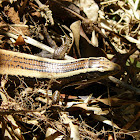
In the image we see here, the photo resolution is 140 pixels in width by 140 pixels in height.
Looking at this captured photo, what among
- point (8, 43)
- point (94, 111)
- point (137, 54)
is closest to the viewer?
point (94, 111)

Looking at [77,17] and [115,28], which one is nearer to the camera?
[77,17]

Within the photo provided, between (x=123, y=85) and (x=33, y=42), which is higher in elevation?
(x=33, y=42)

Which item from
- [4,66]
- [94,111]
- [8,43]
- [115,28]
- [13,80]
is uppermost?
[115,28]

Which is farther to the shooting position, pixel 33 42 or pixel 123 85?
pixel 33 42

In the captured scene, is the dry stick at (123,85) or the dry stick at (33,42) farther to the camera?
the dry stick at (33,42)

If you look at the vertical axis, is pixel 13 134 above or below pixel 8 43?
below

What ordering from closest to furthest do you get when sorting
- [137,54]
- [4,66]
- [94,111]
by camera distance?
[4,66] < [94,111] < [137,54]

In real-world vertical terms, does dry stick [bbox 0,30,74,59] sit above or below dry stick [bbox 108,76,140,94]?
above

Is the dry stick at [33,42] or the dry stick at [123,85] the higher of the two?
the dry stick at [33,42]

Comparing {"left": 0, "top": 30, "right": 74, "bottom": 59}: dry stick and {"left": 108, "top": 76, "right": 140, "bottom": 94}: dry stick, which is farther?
{"left": 0, "top": 30, "right": 74, "bottom": 59}: dry stick

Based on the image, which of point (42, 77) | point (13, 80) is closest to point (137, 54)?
point (42, 77)

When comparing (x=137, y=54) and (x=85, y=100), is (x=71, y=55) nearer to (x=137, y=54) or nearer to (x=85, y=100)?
(x=85, y=100)
